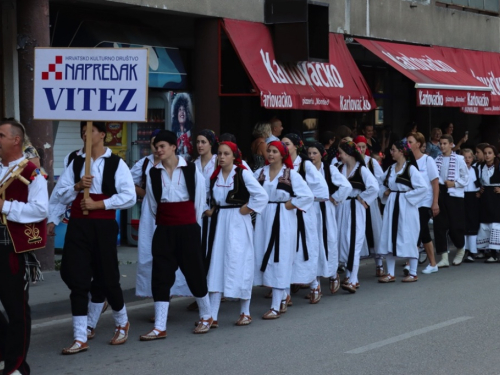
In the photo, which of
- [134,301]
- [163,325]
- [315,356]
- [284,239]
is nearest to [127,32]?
[134,301]

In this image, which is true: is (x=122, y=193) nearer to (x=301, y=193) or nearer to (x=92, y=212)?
(x=92, y=212)

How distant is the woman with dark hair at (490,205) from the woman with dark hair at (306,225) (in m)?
4.61

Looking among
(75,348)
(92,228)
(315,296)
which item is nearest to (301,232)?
(315,296)

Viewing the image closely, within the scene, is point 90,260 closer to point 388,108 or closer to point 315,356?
point 315,356

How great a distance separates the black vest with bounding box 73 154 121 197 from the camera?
25.6 ft

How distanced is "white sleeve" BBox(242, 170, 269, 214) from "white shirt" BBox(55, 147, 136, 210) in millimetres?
1376

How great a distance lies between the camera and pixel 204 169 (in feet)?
32.0

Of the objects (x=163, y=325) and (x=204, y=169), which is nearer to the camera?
(x=163, y=325)

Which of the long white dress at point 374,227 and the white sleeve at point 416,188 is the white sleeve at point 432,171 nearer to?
the white sleeve at point 416,188

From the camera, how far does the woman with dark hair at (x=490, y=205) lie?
1386cm

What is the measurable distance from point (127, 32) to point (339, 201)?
541 centimetres

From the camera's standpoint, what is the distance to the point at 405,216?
38.8ft

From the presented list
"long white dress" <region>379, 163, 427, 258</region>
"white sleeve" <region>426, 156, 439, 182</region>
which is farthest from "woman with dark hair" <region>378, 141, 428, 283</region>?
"white sleeve" <region>426, 156, 439, 182</region>

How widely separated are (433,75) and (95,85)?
11.9m
